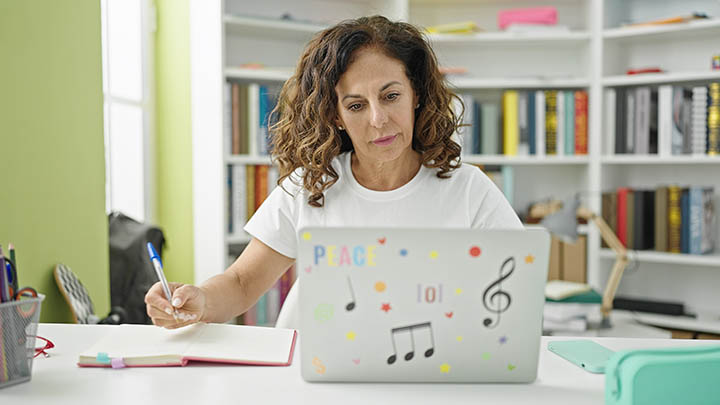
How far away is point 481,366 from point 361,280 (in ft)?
0.68

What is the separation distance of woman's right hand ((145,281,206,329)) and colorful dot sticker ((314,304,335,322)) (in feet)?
1.20

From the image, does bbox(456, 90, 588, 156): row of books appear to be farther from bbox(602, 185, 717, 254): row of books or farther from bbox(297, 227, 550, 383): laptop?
bbox(297, 227, 550, 383): laptop

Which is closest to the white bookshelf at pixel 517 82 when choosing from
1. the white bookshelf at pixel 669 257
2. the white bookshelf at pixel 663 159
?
the white bookshelf at pixel 663 159

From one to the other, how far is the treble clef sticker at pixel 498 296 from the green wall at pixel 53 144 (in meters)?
1.06

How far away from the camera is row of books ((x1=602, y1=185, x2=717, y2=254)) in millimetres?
2861

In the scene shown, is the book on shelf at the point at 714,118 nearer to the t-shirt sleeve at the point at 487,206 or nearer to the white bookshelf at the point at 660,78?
the white bookshelf at the point at 660,78

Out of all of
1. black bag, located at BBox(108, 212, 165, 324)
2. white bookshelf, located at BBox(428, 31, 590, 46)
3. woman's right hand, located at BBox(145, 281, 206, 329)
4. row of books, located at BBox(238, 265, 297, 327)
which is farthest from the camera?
white bookshelf, located at BBox(428, 31, 590, 46)

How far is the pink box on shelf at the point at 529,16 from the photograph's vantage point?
3.06 meters

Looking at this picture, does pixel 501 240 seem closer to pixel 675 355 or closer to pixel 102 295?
pixel 675 355

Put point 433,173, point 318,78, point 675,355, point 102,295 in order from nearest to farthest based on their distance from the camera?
point 675,355
point 318,78
point 433,173
point 102,295

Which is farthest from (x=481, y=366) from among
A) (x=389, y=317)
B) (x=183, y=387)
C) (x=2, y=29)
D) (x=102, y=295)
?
(x=102, y=295)

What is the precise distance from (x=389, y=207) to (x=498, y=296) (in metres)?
0.73

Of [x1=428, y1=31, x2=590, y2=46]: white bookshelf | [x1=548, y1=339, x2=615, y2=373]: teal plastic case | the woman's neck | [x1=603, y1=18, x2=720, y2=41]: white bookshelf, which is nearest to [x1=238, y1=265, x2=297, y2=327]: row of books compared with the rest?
[x1=428, y1=31, x2=590, y2=46]: white bookshelf

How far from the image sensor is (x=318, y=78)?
149 centimetres
